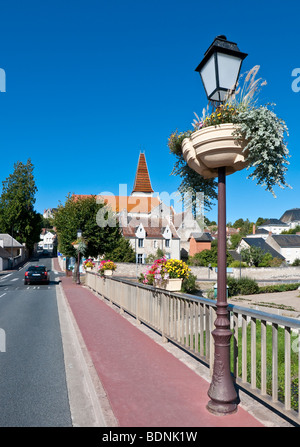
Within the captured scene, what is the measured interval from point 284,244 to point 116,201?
121ft

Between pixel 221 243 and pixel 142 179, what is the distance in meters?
80.0

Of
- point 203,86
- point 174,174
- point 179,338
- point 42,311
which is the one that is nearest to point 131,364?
point 179,338

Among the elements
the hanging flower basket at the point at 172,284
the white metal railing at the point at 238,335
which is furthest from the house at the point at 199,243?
the hanging flower basket at the point at 172,284

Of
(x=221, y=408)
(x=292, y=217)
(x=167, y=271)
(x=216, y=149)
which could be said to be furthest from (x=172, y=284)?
(x=292, y=217)

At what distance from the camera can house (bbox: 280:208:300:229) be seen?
12575 cm

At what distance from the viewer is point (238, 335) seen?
4.52 meters

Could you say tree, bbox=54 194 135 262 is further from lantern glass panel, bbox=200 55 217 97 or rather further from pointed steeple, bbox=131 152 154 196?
pointed steeple, bbox=131 152 154 196

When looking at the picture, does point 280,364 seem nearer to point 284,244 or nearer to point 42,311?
point 42,311

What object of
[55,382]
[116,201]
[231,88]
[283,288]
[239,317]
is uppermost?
[116,201]

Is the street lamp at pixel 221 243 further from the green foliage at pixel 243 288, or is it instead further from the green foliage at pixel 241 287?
the green foliage at pixel 241 287

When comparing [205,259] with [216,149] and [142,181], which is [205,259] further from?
[216,149]

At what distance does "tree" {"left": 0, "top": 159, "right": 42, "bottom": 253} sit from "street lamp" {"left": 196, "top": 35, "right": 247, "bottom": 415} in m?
57.5

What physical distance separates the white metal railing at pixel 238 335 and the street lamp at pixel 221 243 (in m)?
0.25

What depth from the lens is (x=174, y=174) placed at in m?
4.39
